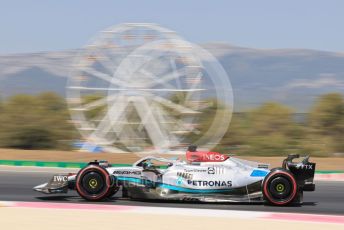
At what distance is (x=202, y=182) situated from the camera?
13.1 metres

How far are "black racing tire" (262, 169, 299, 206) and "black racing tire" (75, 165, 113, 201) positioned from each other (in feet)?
9.24

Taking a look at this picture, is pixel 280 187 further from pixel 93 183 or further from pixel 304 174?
pixel 93 183

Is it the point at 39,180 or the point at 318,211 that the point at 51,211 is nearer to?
the point at 318,211

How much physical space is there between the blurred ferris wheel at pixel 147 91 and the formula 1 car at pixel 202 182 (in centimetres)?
1862

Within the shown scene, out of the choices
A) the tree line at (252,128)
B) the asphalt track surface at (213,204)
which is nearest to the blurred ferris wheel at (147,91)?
the tree line at (252,128)

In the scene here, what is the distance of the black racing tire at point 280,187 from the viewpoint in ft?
42.5

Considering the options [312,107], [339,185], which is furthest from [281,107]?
[339,185]

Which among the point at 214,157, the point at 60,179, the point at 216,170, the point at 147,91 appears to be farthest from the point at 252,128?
the point at 60,179

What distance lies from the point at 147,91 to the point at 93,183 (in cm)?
1926

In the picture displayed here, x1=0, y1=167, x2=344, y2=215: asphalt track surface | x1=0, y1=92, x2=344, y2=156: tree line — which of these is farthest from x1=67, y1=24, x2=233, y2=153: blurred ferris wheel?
x1=0, y1=167, x2=344, y2=215: asphalt track surface

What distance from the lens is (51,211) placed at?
1182 cm

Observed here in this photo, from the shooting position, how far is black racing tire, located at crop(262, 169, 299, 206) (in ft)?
42.5

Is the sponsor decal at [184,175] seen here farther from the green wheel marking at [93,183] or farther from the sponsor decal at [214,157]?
the green wheel marking at [93,183]

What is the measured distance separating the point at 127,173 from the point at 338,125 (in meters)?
25.9
